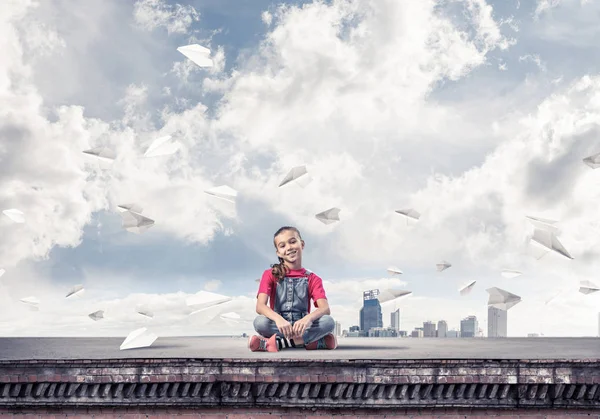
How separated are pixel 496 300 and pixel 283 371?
183 inches

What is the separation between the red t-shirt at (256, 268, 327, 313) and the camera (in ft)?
34.7

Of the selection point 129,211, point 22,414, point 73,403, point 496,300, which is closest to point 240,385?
point 73,403

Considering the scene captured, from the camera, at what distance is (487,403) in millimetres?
8922

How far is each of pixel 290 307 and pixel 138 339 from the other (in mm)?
2695

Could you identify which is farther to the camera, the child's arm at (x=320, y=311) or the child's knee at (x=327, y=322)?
the child's knee at (x=327, y=322)

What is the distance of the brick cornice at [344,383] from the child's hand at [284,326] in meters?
1.29

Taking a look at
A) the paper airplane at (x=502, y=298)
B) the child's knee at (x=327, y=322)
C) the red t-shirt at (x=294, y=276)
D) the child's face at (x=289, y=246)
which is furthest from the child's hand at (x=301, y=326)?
the paper airplane at (x=502, y=298)

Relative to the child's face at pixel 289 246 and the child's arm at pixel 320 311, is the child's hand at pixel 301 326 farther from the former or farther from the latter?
the child's face at pixel 289 246

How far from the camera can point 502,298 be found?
37.9 ft

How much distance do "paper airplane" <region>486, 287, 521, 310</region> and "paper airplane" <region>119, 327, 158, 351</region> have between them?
5905 mm

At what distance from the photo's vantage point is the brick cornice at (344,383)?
880cm

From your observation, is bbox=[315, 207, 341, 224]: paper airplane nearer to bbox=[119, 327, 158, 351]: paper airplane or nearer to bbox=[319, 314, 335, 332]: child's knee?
bbox=[319, 314, 335, 332]: child's knee

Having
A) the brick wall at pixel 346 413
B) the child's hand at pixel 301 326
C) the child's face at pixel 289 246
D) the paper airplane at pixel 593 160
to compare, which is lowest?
the brick wall at pixel 346 413

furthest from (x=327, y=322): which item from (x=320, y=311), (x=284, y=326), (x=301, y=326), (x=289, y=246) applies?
(x=289, y=246)
